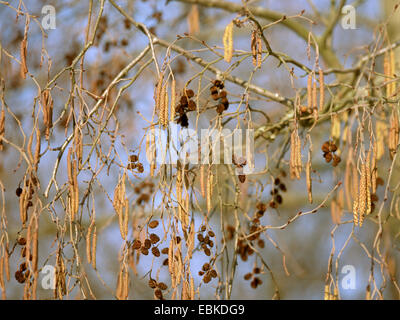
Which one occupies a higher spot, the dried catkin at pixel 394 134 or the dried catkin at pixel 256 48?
the dried catkin at pixel 256 48

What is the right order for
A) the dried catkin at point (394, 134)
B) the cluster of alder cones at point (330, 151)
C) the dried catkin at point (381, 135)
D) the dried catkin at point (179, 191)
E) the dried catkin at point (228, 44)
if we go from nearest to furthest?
the dried catkin at point (179, 191), the dried catkin at point (228, 44), the dried catkin at point (394, 134), the cluster of alder cones at point (330, 151), the dried catkin at point (381, 135)

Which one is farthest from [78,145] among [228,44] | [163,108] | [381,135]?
[381,135]

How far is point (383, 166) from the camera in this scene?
3100 millimetres

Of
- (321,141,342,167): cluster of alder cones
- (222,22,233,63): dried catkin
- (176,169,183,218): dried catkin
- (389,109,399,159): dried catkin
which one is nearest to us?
(176,169,183,218): dried catkin

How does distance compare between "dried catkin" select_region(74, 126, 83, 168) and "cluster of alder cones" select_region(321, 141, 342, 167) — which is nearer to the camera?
"dried catkin" select_region(74, 126, 83, 168)

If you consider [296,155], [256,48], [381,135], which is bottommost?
[296,155]

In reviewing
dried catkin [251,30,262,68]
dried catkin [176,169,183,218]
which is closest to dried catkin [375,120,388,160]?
dried catkin [251,30,262,68]

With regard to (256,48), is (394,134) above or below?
below

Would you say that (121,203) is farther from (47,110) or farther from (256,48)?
(256,48)

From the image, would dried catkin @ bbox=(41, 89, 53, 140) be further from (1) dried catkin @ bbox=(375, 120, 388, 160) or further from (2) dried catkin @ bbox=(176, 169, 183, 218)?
(1) dried catkin @ bbox=(375, 120, 388, 160)

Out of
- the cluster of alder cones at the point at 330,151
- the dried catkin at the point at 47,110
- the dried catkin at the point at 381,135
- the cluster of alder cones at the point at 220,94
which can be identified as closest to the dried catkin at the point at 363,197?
the cluster of alder cones at the point at 330,151

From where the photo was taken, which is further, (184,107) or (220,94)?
(220,94)

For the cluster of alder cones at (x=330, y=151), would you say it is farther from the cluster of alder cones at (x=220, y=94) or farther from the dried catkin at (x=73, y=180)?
the dried catkin at (x=73, y=180)
